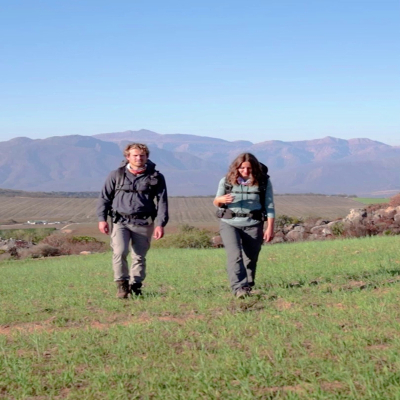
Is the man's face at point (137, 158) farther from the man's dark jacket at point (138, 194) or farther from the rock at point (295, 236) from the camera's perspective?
the rock at point (295, 236)

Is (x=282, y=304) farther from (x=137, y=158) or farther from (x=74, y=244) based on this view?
(x=74, y=244)

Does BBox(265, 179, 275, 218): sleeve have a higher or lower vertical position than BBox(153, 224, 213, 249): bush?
higher

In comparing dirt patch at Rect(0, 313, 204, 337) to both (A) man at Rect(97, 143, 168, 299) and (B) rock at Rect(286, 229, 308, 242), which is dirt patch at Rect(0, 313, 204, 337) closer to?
(A) man at Rect(97, 143, 168, 299)

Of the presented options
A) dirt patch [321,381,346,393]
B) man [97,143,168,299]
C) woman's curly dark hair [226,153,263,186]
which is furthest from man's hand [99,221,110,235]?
dirt patch [321,381,346,393]

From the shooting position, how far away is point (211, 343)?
591cm

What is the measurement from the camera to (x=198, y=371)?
5.10 meters

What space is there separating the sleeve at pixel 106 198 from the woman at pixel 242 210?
1376 millimetres

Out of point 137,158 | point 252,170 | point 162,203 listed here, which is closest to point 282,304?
point 252,170

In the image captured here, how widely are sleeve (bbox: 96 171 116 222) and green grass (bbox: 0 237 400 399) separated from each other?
3.72 feet

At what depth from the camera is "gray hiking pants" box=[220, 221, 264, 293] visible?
8180 mm

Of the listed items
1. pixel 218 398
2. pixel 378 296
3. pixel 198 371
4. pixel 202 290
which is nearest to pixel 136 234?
pixel 202 290

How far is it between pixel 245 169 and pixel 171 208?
9823 centimetres

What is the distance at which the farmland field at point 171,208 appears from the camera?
9081 centimetres

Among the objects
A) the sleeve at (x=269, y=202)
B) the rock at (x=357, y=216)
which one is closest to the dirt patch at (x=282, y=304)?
the sleeve at (x=269, y=202)
